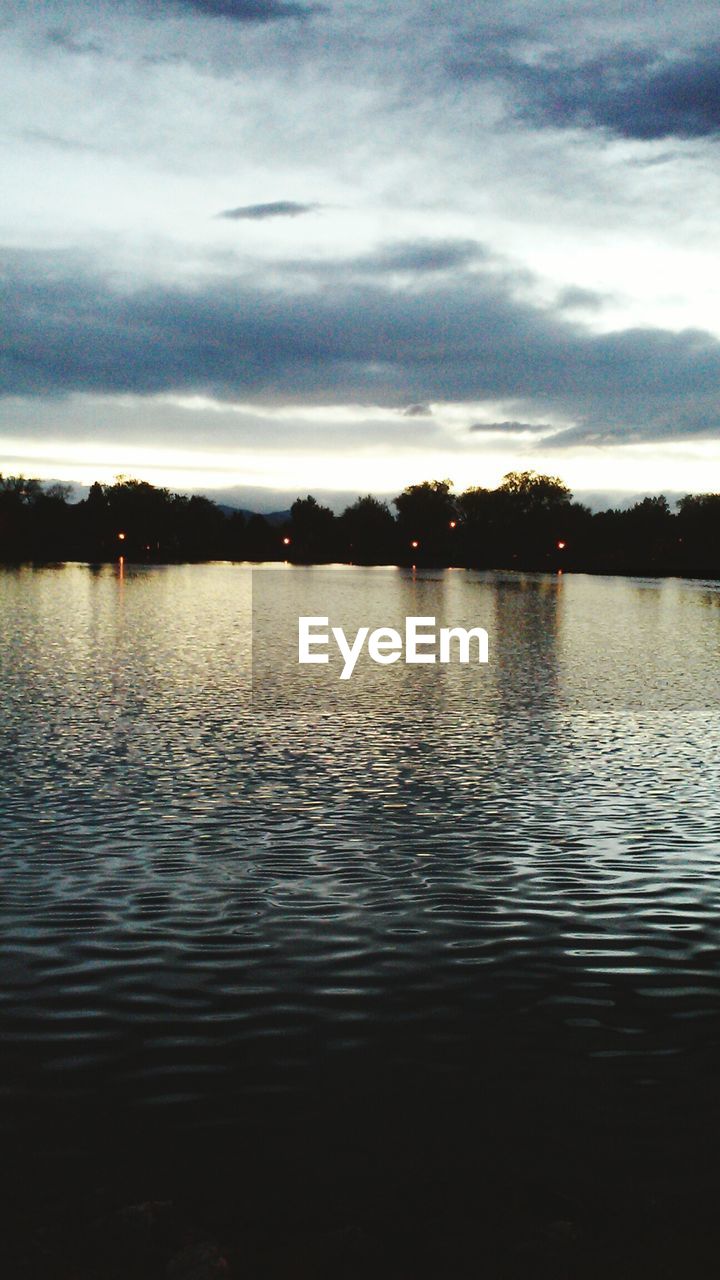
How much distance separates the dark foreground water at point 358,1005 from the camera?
20.1 ft

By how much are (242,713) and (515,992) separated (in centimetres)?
1586

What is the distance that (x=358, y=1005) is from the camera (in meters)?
9.10

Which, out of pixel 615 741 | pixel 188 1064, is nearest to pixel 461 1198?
pixel 188 1064

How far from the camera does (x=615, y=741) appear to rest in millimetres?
22031

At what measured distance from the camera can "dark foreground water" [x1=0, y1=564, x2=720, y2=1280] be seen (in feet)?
20.1

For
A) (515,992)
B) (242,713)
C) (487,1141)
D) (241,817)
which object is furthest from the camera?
(242,713)

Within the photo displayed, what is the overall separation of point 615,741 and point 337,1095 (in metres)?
15.3

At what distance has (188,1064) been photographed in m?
7.97

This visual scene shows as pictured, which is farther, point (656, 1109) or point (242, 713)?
point (242, 713)

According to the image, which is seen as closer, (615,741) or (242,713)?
(615,741)

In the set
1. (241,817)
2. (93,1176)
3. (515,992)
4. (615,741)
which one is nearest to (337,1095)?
(93,1176)

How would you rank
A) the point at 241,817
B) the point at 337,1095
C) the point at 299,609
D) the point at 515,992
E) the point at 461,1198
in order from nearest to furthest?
the point at 461,1198 → the point at 337,1095 → the point at 515,992 → the point at 241,817 → the point at 299,609

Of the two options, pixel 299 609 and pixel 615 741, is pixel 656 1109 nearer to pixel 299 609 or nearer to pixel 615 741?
pixel 615 741

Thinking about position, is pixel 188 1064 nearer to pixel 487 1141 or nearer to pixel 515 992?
pixel 487 1141
